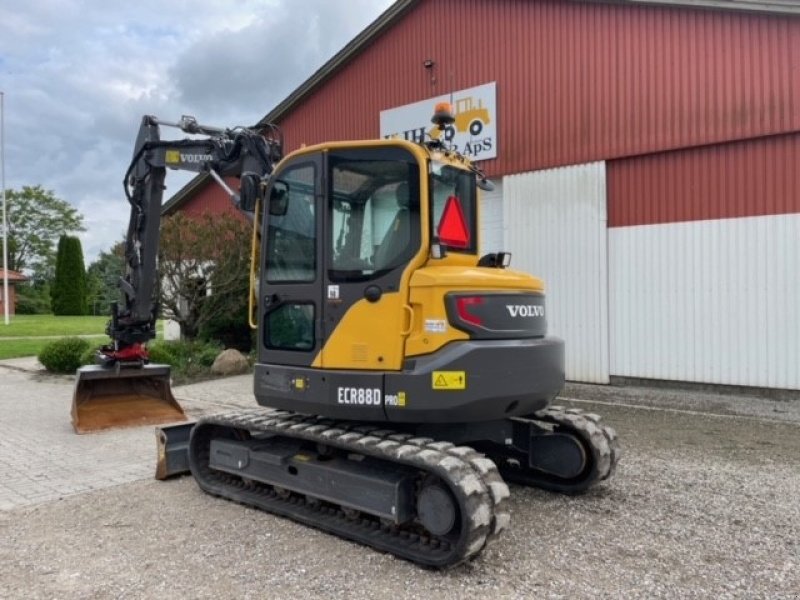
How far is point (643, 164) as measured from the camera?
36.1 feet

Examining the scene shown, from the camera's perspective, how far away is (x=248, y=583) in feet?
12.9

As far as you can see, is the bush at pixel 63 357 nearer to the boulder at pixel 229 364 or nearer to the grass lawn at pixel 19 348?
the boulder at pixel 229 364

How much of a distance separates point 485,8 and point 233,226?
6991 mm

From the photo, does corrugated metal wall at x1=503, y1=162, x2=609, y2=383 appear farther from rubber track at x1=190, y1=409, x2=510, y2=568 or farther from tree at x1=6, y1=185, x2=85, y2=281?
tree at x1=6, y1=185, x2=85, y2=281

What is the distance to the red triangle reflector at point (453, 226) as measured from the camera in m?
4.84

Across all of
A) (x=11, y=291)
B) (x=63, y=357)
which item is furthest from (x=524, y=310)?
(x=11, y=291)

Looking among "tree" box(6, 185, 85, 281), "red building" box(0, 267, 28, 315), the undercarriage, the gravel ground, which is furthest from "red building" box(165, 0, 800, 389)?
"tree" box(6, 185, 85, 281)

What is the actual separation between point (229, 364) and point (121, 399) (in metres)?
4.81

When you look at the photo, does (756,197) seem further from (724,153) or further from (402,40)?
(402,40)

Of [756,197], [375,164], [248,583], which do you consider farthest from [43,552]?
[756,197]

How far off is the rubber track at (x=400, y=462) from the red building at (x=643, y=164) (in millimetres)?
7382

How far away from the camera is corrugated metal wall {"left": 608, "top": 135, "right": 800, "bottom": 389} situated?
9766 mm

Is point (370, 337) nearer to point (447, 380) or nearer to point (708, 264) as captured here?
point (447, 380)

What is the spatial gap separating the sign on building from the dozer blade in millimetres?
6748
